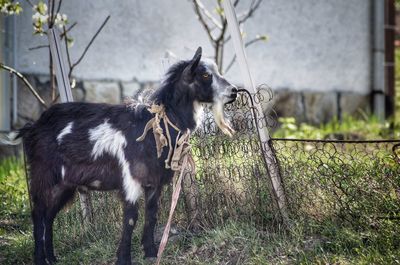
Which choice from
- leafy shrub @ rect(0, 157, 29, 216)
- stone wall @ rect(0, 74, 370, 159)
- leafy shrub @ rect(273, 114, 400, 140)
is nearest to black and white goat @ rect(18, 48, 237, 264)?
leafy shrub @ rect(0, 157, 29, 216)

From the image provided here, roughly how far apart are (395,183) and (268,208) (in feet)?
3.15

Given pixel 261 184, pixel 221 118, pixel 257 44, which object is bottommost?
pixel 261 184

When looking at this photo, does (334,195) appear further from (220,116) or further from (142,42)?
(142,42)

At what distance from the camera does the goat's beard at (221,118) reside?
444cm

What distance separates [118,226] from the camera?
5.25 m

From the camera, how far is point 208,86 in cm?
441

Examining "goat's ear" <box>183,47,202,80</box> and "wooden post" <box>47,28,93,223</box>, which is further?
"wooden post" <box>47,28,93,223</box>

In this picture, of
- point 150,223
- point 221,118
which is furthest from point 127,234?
point 221,118

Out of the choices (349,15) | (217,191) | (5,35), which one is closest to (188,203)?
(217,191)

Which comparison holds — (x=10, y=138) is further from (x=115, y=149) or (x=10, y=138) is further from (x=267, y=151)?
(x=267, y=151)

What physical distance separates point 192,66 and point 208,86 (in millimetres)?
182

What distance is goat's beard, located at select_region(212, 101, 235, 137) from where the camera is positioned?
444 centimetres

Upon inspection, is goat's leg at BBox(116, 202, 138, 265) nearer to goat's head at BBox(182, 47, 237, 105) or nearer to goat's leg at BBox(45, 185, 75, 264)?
goat's leg at BBox(45, 185, 75, 264)

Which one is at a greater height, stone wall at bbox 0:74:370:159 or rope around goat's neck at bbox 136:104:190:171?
stone wall at bbox 0:74:370:159
